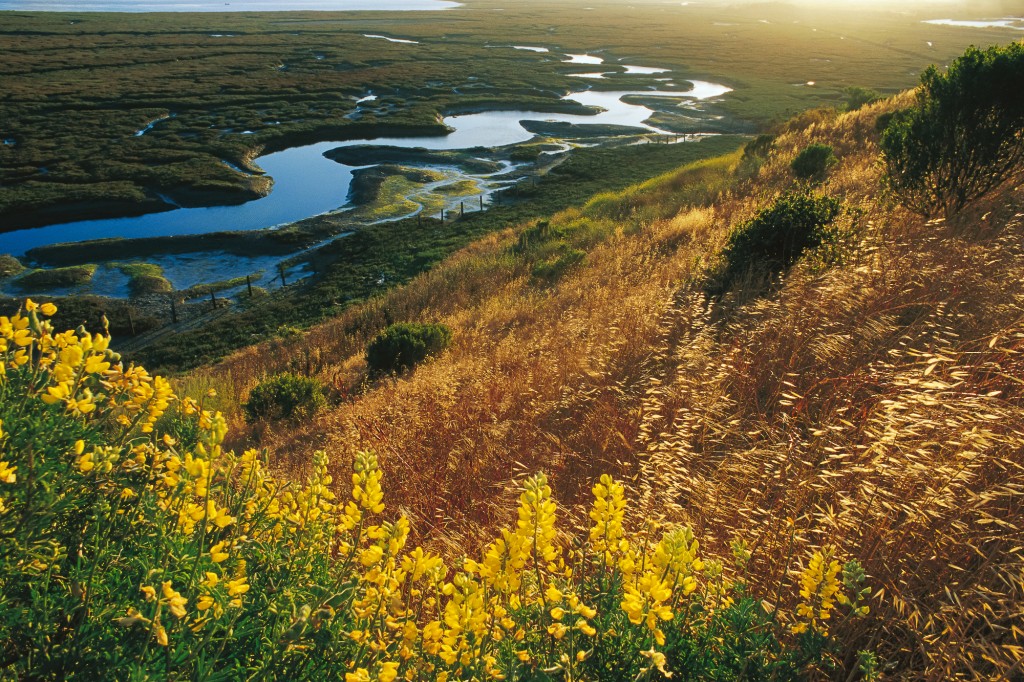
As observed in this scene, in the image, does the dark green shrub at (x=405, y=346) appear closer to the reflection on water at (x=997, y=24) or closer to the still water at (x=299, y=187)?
the still water at (x=299, y=187)

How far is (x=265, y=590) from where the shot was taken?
6.59ft

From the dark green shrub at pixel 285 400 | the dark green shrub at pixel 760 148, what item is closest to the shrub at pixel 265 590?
the dark green shrub at pixel 285 400

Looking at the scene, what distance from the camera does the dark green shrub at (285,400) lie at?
34.0 ft

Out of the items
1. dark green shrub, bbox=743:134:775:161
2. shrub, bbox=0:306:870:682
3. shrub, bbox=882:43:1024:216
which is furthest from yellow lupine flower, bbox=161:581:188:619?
dark green shrub, bbox=743:134:775:161

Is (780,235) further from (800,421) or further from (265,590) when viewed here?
(265,590)

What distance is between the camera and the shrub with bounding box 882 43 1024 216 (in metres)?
7.80

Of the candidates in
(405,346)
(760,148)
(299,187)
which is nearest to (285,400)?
(405,346)

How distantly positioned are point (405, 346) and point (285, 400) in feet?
7.88

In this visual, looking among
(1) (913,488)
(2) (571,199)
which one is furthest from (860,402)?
(2) (571,199)

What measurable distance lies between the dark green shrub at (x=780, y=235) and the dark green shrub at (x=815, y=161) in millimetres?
8017

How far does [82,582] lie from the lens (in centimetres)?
185

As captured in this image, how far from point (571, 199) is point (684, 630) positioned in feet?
109

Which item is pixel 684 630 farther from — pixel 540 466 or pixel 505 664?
pixel 540 466

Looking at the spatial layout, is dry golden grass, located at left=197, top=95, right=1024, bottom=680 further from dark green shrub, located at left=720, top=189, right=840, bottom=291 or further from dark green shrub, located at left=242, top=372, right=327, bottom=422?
dark green shrub, located at left=242, top=372, right=327, bottom=422
